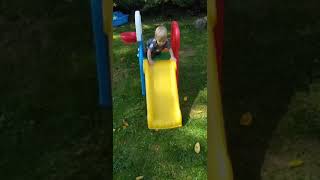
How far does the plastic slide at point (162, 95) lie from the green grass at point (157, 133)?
12 cm

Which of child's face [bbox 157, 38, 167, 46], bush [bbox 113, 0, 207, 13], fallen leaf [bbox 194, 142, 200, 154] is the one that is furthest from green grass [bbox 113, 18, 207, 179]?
bush [bbox 113, 0, 207, 13]

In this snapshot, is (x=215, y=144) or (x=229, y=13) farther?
(x=215, y=144)

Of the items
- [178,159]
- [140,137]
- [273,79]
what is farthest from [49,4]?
[140,137]

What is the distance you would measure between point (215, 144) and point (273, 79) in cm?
34

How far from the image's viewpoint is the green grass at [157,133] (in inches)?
167

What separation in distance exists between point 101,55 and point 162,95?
384 cm

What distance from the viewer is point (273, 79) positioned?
156 cm

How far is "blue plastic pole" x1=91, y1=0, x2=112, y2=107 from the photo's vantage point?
1448 mm

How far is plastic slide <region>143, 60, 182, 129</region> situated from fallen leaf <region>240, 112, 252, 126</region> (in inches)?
136

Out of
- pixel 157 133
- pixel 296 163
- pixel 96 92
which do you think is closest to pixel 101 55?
pixel 96 92

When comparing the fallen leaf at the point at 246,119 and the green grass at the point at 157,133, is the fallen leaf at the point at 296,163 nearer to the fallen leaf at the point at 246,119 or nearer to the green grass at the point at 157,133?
the fallen leaf at the point at 246,119

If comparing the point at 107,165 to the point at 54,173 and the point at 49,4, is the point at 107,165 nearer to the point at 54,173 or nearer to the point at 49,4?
the point at 54,173

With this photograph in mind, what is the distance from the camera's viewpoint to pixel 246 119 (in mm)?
1619

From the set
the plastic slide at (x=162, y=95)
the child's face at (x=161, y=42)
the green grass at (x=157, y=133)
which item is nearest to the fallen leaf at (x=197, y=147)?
the green grass at (x=157, y=133)
